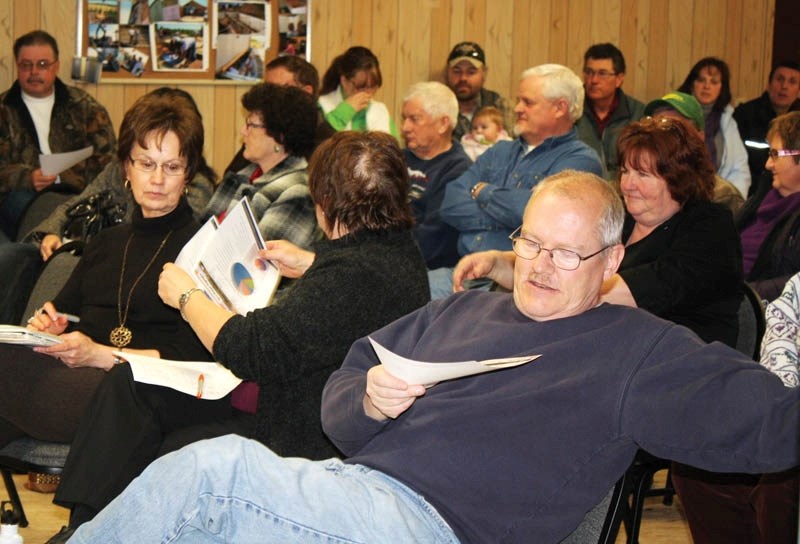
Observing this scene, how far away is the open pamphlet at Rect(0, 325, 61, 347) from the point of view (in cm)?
263

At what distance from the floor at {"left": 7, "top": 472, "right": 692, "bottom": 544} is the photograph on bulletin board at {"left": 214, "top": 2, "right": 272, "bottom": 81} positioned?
321 centimetres

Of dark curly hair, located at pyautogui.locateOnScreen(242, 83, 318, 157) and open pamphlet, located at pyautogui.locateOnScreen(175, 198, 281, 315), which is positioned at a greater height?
dark curly hair, located at pyautogui.locateOnScreen(242, 83, 318, 157)

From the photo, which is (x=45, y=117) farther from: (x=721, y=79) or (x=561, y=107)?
(x=721, y=79)

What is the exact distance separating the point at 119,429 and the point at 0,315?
1.04m

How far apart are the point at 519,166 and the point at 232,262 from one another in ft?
5.84

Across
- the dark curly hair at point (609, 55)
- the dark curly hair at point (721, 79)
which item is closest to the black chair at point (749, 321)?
the dark curly hair at point (609, 55)

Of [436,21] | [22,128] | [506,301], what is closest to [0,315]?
[506,301]

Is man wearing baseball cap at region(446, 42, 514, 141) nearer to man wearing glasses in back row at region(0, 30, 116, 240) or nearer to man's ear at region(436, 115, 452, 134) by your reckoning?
man's ear at region(436, 115, 452, 134)

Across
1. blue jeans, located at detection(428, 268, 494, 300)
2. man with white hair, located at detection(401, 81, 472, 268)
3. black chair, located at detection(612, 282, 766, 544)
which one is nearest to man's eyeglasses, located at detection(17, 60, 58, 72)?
man with white hair, located at detection(401, 81, 472, 268)

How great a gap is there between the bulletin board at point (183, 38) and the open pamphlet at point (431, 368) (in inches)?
191

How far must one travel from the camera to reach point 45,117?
5.85 m

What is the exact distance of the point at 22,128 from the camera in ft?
19.0

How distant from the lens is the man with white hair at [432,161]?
443cm

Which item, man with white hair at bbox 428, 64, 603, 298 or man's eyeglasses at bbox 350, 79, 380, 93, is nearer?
man with white hair at bbox 428, 64, 603, 298
